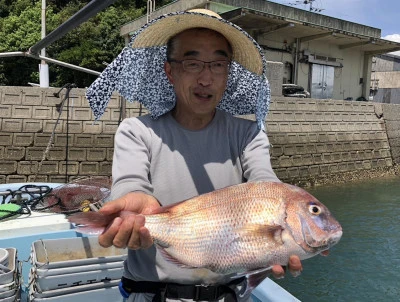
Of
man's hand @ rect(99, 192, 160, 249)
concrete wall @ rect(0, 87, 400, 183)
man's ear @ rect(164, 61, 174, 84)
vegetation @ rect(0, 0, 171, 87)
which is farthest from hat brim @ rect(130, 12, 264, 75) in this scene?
vegetation @ rect(0, 0, 171, 87)

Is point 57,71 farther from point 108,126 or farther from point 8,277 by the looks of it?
point 8,277

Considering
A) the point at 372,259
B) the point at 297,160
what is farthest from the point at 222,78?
the point at 297,160

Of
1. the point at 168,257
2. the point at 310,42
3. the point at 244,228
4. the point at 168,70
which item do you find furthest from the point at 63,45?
the point at 244,228

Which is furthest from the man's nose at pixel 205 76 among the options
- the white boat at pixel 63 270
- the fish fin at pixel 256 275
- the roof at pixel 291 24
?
the roof at pixel 291 24

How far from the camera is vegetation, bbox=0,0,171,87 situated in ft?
80.6

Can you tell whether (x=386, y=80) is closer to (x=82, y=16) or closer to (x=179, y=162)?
(x=82, y=16)

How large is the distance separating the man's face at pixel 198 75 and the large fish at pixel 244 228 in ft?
1.56

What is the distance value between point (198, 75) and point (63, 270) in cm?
199

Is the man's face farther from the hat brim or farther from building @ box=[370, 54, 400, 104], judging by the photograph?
building @ box=[370, 54, 400, 104]

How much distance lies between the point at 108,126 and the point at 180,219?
8.54 meters

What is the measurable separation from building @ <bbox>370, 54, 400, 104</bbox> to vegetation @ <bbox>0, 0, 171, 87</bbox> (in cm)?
2010

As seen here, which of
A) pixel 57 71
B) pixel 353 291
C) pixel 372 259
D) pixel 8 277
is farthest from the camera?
pixel 57 71

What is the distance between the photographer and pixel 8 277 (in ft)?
8.80

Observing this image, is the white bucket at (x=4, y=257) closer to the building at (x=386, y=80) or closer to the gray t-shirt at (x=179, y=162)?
the gray t-shirt at (x=179, y=162)
